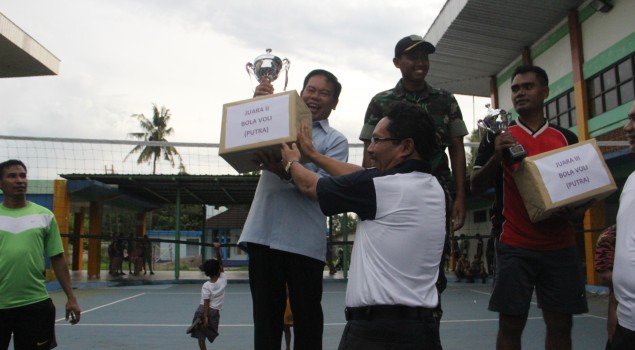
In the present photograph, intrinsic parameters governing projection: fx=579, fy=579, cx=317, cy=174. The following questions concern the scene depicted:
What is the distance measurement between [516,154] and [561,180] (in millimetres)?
263

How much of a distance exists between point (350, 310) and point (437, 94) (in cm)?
151

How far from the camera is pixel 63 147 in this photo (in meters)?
16.8

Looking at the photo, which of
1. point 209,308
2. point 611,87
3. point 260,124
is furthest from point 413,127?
point 611,87

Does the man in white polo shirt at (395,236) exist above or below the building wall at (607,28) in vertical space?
below

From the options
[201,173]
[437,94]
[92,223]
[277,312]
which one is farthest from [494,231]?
[92,223]

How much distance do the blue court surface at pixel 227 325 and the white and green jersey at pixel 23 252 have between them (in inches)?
108

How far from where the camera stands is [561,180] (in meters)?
2.99

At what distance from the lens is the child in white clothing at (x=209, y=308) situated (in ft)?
19.3

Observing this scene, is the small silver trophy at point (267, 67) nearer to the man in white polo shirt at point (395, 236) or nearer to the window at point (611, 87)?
the man in white polo shirt at point (395, 236)

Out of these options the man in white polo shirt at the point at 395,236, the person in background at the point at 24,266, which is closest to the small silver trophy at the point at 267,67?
the man in white polo shirt at the point at 395,236

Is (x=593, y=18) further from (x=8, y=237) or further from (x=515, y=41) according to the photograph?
(x=8, y=237)

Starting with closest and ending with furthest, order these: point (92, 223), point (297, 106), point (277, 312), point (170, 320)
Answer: point (297, 106) < point (277, 312) < point (170, 320) < point (92, 223)

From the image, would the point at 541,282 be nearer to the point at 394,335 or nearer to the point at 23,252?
the point at 394,335

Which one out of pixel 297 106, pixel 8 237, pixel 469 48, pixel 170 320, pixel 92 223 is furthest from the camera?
pixel 92 223
